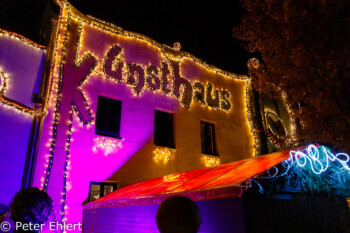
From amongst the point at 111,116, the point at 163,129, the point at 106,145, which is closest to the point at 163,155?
the point at 163,129

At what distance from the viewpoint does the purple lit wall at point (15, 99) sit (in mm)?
8625

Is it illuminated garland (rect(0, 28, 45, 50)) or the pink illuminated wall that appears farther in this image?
illuminated garland (rect(0, 28, 45, 50))

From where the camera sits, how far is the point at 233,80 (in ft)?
49.9

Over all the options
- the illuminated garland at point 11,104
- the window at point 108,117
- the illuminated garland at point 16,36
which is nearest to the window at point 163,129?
the window at point 108,117

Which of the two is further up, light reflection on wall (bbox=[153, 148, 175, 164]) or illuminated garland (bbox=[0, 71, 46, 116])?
illuminated garland (bbox=[0, 71, 46, 116])

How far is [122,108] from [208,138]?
460 centimetres

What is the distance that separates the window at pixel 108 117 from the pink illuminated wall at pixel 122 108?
20 cm

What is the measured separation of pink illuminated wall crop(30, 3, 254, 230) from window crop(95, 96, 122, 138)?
0.65 ft

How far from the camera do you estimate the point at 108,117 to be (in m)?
10.7

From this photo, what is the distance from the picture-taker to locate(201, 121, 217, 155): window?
43.5ft

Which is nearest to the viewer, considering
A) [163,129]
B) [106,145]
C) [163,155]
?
[106,145]

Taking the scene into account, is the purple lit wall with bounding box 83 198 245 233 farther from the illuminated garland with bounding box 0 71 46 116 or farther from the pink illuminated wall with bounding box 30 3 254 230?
the illuminated garland with bounding box 0 71 46 116

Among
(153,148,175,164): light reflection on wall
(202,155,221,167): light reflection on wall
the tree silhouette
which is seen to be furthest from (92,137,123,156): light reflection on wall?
the tree silhouette

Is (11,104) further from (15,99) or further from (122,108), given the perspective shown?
(122,108)
